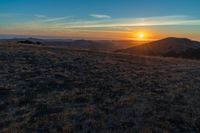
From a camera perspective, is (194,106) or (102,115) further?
(194,106)

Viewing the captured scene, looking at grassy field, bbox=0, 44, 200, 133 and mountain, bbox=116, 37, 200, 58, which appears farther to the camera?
mountain, bbox=116, 37, 200, 58

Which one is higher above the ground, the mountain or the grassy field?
the grassy field

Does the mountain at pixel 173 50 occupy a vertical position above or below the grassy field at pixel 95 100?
below

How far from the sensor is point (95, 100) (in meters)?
9.63

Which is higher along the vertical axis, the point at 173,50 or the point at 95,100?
A: the point at 95,100

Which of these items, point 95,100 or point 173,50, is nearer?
point 95,100

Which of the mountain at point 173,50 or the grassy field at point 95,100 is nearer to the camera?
the grassy field at point 95,100

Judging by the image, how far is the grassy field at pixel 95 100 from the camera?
7.48 meters

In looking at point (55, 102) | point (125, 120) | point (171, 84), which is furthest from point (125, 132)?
point (171, 84)

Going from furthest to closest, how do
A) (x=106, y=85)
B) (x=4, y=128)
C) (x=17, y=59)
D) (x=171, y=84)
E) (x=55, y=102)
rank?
(x=17, y=59), (x=171, y=84), (x=106, y=85), (x=55, y=102), (x=4, y=128)

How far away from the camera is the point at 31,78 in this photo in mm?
12562

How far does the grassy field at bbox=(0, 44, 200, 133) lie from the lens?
748cm

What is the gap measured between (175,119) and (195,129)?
0.73 m

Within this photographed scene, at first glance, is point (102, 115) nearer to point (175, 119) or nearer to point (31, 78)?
point (175, 119)
